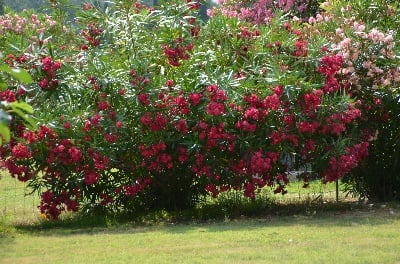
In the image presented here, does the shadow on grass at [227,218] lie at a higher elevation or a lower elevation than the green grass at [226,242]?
higher

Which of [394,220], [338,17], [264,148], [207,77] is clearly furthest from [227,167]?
[338,17]

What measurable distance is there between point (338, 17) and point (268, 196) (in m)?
2.57

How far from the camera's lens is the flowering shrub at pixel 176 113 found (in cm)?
956

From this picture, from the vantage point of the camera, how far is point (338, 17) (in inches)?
444

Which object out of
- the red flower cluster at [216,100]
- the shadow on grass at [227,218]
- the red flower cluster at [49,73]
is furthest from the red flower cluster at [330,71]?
the red flower cluster at [49,73]

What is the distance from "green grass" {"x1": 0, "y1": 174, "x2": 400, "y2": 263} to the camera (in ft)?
23.4

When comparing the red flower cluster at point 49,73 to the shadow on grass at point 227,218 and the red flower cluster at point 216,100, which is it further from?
the red flower cluster at point 216,100

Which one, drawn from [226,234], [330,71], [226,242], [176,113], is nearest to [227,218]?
[176,113]

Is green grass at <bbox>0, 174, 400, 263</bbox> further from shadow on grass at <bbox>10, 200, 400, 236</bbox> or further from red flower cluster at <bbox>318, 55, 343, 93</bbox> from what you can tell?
red flower cluster at <bbox>318, 55, 343, 93</bbox>

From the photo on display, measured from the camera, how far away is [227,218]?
31.9 feet

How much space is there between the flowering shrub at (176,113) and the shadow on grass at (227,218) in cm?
25

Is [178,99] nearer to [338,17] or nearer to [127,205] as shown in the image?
[127,205]

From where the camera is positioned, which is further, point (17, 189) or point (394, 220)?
point (17, 189)

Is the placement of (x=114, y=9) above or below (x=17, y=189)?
above
